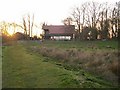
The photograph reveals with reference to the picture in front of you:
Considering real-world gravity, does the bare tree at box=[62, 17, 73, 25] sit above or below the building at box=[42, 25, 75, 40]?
above

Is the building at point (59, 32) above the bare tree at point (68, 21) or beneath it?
beneath

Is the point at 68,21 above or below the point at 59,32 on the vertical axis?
above

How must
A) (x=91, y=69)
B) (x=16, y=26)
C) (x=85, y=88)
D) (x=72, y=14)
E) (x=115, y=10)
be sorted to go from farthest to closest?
(x=16, y=26)
(x=72, y=14)
(x=115, y=10)
(x=91, y=69)
(x=85, y=88)

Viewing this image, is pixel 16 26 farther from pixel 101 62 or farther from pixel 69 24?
pixel 101 62

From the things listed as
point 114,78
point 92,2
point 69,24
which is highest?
point 92,2

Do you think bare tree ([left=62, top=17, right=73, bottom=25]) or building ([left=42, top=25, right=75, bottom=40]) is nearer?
bare tree ([left=62, top=17, right=73, bottom=25])

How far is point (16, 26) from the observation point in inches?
4058

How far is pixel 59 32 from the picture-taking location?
93.6 m

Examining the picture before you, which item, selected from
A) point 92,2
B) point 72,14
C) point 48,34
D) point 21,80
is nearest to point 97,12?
point 92,2

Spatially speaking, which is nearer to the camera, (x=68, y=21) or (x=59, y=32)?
(x=68, y=21)

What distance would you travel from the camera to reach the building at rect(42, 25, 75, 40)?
92113mm

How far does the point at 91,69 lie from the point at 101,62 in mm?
1674

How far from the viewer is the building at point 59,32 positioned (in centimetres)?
9211

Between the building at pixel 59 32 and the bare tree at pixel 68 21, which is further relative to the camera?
the building at pixel 59 32
